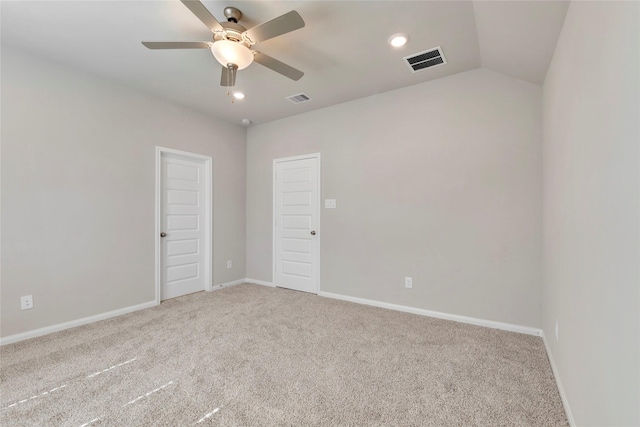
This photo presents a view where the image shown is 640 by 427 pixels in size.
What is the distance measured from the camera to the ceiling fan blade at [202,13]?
64.9 inches

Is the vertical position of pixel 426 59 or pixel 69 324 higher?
pixel 426 59

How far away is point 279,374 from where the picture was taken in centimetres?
207

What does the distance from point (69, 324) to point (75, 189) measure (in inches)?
56.6

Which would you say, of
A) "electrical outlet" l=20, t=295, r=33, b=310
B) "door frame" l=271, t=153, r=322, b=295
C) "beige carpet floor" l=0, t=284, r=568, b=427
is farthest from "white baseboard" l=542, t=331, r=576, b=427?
"electrical outlet" l=20, t=295, r=33, b=310

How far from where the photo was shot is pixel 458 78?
307 centimetres

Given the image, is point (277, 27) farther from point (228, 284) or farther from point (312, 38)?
point (228, 284)

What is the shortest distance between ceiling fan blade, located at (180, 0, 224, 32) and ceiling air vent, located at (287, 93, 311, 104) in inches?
67.5

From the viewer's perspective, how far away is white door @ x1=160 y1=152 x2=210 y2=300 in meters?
3.87

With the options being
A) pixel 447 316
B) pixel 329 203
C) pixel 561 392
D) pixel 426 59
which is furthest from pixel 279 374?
pixel 426 59

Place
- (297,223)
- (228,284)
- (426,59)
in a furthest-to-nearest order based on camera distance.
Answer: (228,284), (297,223), (426,59)

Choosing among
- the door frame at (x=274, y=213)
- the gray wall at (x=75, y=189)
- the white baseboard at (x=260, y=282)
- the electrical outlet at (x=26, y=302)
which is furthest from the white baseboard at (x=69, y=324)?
the door frame at (x=274, y=213)

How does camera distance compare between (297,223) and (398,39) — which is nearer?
(398,39)

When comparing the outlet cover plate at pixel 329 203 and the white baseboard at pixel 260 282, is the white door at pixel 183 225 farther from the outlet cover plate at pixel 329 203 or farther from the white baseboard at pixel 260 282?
the outlet cover plate at pixel 329 203

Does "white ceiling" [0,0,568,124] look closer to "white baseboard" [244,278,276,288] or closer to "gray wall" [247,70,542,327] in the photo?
"gray wall" [247,70,542,327]
